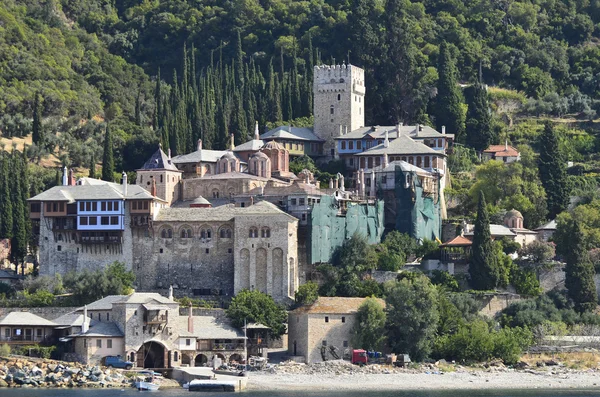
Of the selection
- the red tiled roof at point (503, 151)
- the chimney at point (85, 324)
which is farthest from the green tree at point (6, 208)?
the red tiled roof at point (503, 151)

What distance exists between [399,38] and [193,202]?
28.0m

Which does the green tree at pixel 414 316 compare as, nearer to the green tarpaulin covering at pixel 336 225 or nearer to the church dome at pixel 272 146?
the green tarpaulin covering at pixel 336 225

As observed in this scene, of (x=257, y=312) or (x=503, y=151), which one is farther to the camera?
(x=503, y=151)

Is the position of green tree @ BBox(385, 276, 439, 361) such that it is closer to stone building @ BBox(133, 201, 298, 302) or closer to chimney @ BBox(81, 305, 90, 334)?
stone building @ BBox(133, 201, 298, 302)

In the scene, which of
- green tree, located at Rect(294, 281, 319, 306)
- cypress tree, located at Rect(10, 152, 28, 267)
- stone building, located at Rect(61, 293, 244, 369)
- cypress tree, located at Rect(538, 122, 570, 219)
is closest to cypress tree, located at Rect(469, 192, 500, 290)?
green tree, located at Rect(294, 281, 319, 306)

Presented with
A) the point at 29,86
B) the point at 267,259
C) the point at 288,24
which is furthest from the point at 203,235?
the point at 288,24

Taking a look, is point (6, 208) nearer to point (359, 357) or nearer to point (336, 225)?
point (336, 225)

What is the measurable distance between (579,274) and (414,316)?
11787mm

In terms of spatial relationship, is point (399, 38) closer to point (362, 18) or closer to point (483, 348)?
point (362, 18)

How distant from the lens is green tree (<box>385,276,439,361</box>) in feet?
297

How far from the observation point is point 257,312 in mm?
92125

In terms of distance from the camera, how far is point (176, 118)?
380 feet

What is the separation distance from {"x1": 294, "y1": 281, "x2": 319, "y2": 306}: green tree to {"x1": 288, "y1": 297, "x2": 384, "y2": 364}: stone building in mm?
1232

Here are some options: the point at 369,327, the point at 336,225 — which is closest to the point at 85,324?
the point at 369,327
